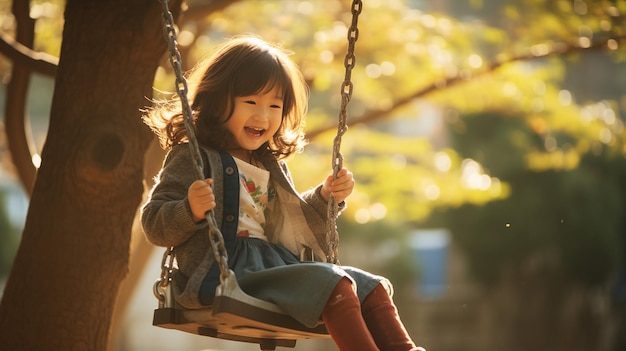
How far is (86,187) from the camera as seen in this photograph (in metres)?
4.02

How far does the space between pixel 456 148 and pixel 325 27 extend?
7.35 metres

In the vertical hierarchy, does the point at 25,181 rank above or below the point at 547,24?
below

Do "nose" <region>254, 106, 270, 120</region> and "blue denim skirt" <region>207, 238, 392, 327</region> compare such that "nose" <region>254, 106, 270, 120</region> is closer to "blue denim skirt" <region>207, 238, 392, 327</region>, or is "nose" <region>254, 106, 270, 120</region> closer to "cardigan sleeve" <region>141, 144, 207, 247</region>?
"cardigan sleeve" <region>141, 144, 207, 247</region>

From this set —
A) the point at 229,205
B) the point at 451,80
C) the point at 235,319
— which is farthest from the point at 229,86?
the point at 451,80

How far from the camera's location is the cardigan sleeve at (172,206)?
2930 mm

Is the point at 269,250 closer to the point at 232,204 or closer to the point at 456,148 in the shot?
the point at 232,204

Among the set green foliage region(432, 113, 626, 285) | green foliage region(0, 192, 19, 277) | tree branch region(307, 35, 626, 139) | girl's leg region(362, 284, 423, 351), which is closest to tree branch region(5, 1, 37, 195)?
tree branch region(307, 35, 626, 139)

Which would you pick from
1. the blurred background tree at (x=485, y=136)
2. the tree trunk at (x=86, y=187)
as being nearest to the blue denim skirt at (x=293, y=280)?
the tree trunk at (x=86, y=187)

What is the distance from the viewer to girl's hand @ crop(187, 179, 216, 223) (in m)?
2.82

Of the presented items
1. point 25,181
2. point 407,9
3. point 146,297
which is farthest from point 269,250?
point 146,297

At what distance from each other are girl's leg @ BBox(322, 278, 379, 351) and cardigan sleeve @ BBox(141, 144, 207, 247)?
1.61ft

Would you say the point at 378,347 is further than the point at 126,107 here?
No

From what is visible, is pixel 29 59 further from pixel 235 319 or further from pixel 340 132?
pixel 235 319

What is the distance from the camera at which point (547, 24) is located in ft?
26.1
